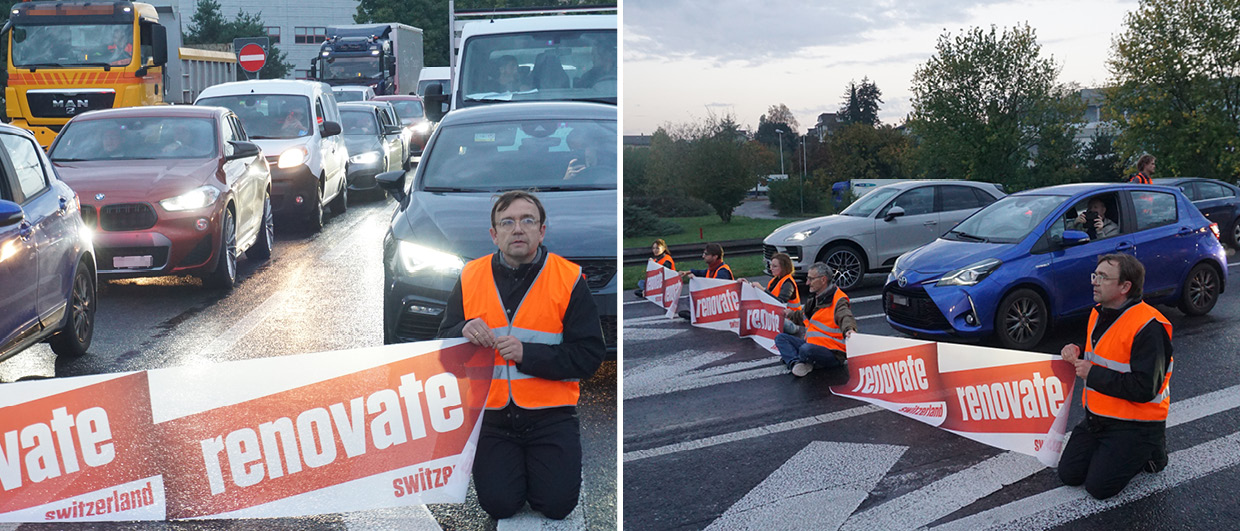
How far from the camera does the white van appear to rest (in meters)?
9.59

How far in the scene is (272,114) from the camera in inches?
433

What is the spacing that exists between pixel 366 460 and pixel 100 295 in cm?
284

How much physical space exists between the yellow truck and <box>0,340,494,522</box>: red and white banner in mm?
6328

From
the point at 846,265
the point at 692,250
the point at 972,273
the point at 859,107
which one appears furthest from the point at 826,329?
the point at 859,107

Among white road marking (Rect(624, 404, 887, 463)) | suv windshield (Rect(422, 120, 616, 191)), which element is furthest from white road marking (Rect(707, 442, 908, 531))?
suv windshield (Rect(422, 120, 616, 191))

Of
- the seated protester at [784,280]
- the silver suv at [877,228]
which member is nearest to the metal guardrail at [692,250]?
the silver suv at [877,228]

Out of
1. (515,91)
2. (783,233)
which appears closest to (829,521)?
(515,91)

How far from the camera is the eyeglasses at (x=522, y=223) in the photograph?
3605 millimetres

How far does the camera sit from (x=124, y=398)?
3629mm

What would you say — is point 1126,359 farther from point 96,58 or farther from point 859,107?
point 859,107

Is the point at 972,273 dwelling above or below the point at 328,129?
below

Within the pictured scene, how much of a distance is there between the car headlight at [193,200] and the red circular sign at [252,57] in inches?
138

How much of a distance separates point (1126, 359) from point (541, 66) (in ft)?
17.0

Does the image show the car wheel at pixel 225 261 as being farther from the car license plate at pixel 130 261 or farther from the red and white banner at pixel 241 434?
the red and white banner at pixel 241 434
